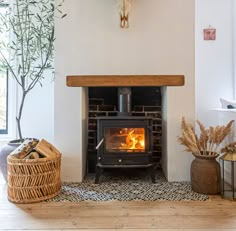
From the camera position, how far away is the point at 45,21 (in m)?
3.04

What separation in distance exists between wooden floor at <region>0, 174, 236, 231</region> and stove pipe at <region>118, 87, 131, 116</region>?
0.98 m

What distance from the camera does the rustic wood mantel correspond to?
2.63 m

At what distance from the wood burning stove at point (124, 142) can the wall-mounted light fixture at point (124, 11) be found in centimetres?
96

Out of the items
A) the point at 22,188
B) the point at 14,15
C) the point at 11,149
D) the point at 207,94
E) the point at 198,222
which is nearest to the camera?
the point at 198,222

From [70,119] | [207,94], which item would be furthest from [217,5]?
[70,119]

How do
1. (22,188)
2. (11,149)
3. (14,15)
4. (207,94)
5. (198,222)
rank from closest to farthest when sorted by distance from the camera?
1. (198,222)
2. (22,188)
3. (11,149)
4. (14,15)
5. (207,94)

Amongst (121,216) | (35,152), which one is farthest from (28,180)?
(121,216)

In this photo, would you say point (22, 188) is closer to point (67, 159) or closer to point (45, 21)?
point (67, 159)

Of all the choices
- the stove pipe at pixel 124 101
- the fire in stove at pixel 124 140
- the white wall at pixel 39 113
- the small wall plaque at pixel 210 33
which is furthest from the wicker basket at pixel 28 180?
the small wall plaque at pixel 210 33

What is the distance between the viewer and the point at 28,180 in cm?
214

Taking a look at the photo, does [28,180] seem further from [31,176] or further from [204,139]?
[204,139]

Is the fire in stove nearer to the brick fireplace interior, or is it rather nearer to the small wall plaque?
the brick fireplace interior

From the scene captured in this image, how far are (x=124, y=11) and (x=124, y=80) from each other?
70 cm

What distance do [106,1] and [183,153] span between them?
1.78m
